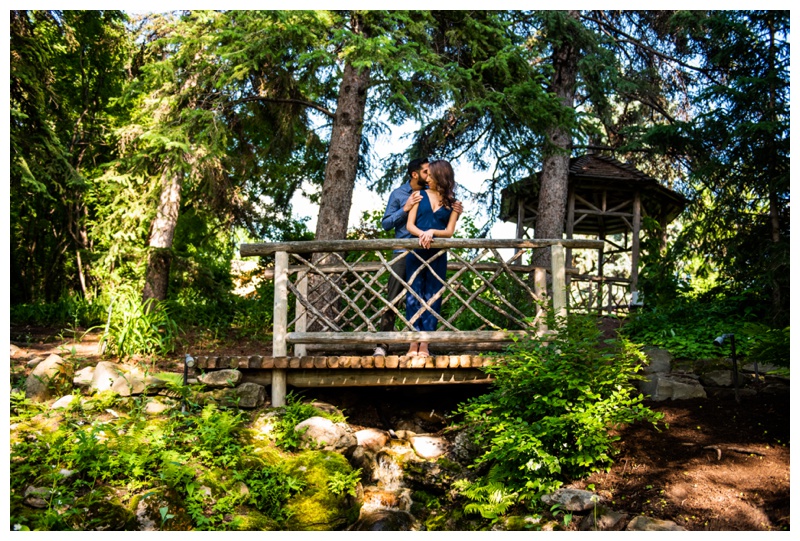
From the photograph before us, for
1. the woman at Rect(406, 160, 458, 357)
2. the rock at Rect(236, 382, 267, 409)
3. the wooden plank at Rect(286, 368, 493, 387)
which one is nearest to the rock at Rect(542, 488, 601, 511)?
the wooden plank at Rect(286, 368, 493, 387)

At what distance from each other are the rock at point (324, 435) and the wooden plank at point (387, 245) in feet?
4.51

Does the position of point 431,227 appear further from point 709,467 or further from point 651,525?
point 651,525

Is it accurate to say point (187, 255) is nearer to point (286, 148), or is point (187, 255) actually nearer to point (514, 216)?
point (286, 148)

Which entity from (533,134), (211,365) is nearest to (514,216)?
(533,134)

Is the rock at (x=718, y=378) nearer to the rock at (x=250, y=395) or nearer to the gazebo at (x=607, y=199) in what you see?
the rock at (x=250, y=395)

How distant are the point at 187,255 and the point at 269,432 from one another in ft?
15.1

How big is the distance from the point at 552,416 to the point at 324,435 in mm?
1654

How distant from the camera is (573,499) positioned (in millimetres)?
3611

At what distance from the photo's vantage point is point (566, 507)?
3580 mm

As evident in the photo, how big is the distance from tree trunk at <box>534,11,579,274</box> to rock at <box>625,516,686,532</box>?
22.2ft

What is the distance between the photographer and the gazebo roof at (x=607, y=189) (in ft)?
37.1

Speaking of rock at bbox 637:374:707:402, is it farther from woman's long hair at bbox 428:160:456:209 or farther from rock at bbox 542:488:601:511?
woman's long hair at bbox 428:160:456:209

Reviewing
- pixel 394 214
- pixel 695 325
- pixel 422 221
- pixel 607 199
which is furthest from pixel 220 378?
pixel 607 199

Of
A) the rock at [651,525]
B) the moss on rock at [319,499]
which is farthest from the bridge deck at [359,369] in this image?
the rock at [651,525]
